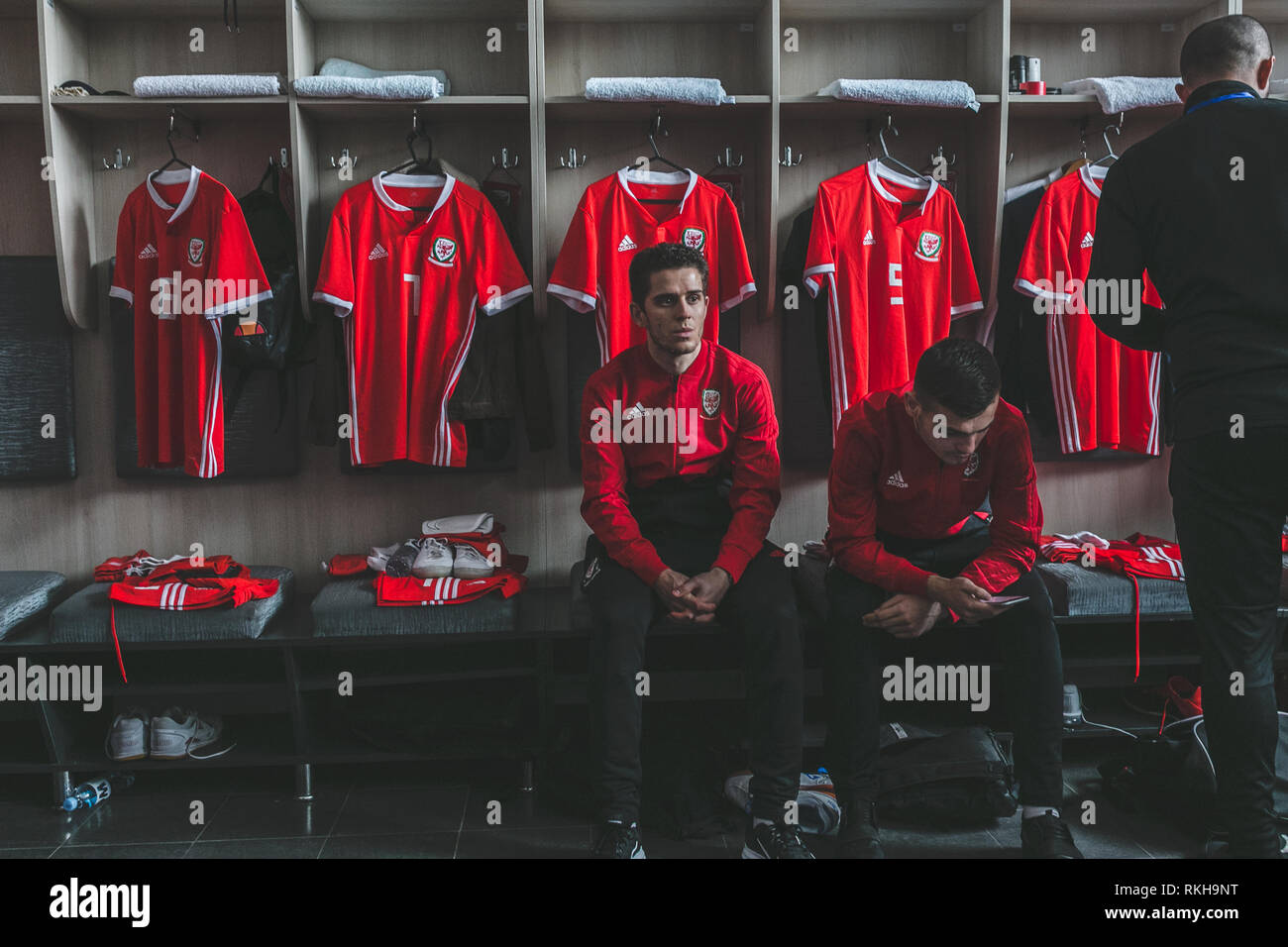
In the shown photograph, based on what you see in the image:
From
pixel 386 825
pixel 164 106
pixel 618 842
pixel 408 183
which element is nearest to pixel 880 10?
pixel 408 183

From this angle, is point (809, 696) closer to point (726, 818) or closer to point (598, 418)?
point (726, 818)

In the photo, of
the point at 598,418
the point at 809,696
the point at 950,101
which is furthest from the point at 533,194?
the point at 809,696

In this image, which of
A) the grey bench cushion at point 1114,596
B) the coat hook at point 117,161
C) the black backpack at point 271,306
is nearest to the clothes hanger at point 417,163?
the black backpack at point 271,306

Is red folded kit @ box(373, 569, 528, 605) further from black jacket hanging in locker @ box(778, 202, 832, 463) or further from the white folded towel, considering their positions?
black jacket hanging in locker @ box(778, 202, 832, 463)

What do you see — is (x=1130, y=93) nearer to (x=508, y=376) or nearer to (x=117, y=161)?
(x=508, y=376)

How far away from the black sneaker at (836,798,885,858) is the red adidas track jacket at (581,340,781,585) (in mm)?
605

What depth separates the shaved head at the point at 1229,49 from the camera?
1.70 m

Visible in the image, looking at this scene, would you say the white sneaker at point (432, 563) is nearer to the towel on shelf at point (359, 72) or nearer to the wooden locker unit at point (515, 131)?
the wooden locker unit at point (515, 131)

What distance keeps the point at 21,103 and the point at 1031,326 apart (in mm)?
2754

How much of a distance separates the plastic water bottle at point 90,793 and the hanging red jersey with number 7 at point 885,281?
2.08m

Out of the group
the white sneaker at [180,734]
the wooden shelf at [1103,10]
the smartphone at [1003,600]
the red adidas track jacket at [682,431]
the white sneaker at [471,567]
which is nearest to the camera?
the smartphone at [1003,600]

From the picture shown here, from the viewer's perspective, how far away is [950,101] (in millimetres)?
2623

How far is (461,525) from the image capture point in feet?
8.79

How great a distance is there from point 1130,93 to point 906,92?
622 mm
